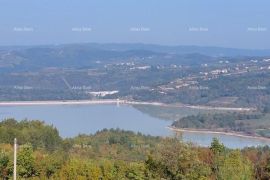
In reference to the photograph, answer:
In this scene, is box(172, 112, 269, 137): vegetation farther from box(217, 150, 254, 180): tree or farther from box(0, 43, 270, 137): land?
box(217, 150, 254, 180): tree

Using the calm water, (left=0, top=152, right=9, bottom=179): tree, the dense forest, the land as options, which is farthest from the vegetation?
(left=0, top=152, right=9, bottom=179): tree

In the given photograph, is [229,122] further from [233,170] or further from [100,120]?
[233,170]

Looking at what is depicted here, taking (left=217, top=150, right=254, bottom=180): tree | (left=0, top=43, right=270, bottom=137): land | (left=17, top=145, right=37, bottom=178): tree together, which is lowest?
(left=0, top=43, right=270, bottom=137): land

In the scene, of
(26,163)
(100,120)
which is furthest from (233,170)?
(100,120)

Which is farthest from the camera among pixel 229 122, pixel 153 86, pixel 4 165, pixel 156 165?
pixel 153 86

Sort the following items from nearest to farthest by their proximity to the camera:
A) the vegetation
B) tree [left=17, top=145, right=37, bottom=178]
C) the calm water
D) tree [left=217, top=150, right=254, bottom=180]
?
1. tree [left=217, top=150, right=254, bottom=180]
2. tree [left=17, top=145, right=37, bottom=178]
3. the calm water
4. the vegetation

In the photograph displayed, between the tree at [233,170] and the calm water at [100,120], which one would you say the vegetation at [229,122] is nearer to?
the calm water at [100,120]

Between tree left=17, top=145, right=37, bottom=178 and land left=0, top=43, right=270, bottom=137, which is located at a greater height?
tree left=17, top=145, right=37, bottom=178

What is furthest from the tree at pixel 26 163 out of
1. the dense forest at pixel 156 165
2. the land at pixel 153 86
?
the land at pixel 153 86

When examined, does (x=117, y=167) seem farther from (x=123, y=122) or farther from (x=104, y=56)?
(x=104, y=56)
